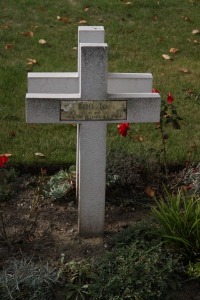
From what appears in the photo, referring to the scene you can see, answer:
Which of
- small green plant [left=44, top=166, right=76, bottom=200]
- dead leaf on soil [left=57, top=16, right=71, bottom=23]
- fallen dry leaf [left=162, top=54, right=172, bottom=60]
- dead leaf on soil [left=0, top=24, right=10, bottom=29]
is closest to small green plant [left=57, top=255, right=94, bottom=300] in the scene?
small green plant [left=44, top=166, right=76, bottom=200]

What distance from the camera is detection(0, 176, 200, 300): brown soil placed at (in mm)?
4730

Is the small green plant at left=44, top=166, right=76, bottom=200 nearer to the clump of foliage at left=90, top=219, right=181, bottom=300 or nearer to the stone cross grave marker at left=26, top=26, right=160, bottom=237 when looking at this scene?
the stone cross grave marker at left=26, top=26, right=160, bottom=237

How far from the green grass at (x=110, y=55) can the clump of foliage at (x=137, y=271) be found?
5.24 ft

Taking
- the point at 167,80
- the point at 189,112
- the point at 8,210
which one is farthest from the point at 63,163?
the point at 167,80

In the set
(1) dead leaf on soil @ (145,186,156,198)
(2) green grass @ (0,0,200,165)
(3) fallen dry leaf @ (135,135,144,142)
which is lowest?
(1) dead leaf on soil @ (145,186,156,198)

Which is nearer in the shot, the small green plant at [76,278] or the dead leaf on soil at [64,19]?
the small green plant at [76,278]

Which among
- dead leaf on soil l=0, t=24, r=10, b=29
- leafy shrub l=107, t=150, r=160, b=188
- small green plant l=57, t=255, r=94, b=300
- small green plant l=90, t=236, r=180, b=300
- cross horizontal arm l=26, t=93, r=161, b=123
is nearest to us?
small green plant l=90, t=236, r=180, b=300

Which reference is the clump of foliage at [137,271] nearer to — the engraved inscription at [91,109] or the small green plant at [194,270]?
the small green plant at [194,270]

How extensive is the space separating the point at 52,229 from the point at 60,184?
47 centimetres

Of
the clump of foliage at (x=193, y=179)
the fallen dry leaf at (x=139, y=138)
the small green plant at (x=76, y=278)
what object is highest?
the fallen dry leaf at (x=139, y=138)

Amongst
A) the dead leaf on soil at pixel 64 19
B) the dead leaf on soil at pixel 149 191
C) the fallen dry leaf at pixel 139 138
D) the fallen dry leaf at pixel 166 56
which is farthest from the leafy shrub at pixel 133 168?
the dead leaf on soil at pixel 64 19

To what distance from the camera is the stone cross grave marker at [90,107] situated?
4.53 metres

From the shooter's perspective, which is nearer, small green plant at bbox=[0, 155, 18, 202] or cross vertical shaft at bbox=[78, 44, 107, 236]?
cross vertical shaft at bbox=[78, 44, 107, 236]

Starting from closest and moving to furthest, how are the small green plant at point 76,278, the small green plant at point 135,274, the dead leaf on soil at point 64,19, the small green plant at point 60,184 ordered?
1. the small green plant at point 135,274
2. the small green plant at point 76,278
3. the small green plant at point 60,184
4. the dead leaf on soil at point 64,19
